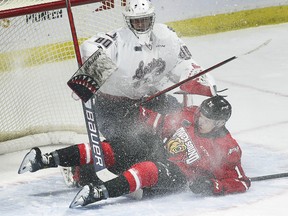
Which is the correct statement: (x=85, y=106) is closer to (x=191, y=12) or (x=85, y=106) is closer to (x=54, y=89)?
(x=54, y=89)

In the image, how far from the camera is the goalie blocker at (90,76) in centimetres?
326

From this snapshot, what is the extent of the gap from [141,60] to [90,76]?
413mm

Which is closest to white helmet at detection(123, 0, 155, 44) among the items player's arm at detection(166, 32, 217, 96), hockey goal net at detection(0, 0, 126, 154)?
player's arm at detection(166, 32, 217, 96)

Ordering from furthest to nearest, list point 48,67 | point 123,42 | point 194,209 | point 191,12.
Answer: point 191,12 → point 48,67 → point 123,42 → point 194,209

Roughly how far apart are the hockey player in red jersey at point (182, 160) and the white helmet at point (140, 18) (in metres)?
0.34

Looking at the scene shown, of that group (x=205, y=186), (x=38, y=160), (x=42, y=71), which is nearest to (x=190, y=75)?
(x=205, y=186)

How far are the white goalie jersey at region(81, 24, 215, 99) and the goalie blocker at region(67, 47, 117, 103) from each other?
26 cm

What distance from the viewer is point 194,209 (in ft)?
10.6

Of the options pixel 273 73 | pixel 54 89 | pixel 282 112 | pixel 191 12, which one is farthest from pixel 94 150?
pixel 191 12

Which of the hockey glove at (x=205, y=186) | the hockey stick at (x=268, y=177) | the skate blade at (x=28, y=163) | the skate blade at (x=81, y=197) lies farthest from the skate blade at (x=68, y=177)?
the hockey stick at (x=268, y=177)

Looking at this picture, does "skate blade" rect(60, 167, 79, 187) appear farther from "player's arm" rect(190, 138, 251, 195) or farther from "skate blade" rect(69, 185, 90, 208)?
"player's arm" rect(190, 138, 251, 195)

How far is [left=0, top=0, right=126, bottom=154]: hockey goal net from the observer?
4.08 meters

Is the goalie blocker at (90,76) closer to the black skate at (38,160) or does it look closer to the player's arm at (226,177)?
the black skate at (38,160)

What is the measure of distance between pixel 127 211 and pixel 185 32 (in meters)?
2.76
